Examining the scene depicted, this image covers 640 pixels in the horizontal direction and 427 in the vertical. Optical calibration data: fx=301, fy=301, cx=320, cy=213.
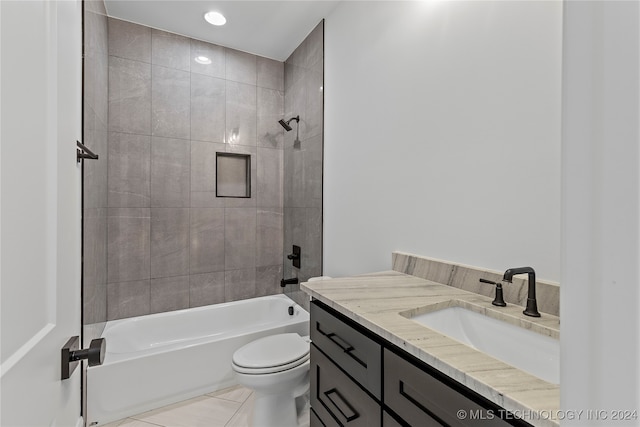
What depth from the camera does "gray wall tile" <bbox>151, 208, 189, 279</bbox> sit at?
251 cm

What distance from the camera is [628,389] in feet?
0.76

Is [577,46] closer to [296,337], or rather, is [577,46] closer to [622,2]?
[622,2]

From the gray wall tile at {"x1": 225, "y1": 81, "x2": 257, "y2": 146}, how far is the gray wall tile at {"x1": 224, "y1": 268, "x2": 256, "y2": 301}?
4.02 ft

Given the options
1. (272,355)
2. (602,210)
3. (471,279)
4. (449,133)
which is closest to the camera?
(602,210)

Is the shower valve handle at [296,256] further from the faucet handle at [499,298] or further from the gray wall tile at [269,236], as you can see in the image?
the faucet handle at [499,298]

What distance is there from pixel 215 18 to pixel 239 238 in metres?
1.82

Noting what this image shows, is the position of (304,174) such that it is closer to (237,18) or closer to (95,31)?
(237,18)

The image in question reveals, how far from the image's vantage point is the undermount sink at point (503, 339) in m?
0.82

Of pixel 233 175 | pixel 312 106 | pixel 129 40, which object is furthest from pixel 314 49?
pixel 129 40

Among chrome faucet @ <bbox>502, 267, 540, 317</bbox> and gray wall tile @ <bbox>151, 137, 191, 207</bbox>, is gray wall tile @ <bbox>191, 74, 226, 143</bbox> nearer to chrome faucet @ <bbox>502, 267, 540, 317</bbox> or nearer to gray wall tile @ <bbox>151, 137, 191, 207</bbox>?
gray wall tile @ <bbox>151, 137, 191, 207</bbox>

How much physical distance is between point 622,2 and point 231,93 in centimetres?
291

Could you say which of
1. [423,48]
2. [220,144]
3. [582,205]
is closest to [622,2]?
[582,205]

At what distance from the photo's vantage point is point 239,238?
286 cm

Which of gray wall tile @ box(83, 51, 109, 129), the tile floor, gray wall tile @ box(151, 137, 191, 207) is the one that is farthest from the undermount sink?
gray wall tile @ box(151, 137, 191, 207)
